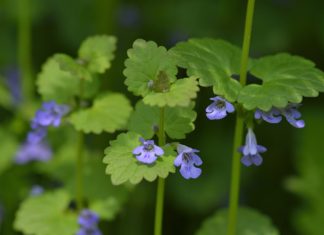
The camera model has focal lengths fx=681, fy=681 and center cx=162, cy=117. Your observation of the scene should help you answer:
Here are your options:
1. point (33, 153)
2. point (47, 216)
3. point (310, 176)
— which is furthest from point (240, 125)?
point (310, 176)

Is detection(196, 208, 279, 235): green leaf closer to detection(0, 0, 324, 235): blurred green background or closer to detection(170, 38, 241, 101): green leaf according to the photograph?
detection(170, 38, 241, 101): green leaf

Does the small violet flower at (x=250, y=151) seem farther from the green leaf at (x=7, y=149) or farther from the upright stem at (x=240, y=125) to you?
the green leaf at (x=7, y=149)

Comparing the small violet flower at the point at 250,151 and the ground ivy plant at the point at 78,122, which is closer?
the small violet flower at the point at 250,151

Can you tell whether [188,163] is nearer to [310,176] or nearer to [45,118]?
[45,118]

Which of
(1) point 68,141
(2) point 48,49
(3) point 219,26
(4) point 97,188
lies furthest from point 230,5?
(4) point 97,188

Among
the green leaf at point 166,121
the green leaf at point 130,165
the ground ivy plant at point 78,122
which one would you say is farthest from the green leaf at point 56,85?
the green leaf at point 130,165

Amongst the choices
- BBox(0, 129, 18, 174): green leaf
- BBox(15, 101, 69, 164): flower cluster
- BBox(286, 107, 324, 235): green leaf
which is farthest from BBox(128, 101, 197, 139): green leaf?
BBox(286, 107, 324, 235): green leaf
